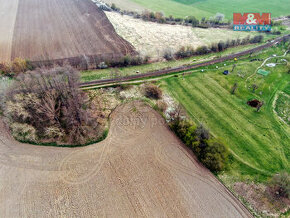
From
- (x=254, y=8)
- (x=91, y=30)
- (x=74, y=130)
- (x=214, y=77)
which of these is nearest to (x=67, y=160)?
(x=74, y=130)

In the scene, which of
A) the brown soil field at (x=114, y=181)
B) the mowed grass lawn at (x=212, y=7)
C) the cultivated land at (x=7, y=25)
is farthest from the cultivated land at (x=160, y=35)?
the cultivated land at (x=7, y=25)

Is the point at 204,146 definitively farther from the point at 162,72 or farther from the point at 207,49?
the point at 207,49

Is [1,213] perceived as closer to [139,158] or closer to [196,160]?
[139,158]

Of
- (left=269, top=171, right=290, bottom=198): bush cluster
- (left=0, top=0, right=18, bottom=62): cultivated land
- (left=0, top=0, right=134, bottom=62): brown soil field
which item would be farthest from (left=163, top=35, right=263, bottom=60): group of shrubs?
(left=0, top=0, right=18, bottom=62): cultivated land

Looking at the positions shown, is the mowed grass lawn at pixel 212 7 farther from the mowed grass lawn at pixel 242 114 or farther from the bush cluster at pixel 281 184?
the bush cluster at pixel 281 184

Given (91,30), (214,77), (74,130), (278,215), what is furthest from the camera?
(91,30)

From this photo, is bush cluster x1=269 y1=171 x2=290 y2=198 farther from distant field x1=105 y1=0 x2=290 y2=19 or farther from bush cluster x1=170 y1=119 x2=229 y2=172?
distant field x1=105 y1=0 x2=290 y2=19

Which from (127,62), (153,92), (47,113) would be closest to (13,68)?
(47,113)
